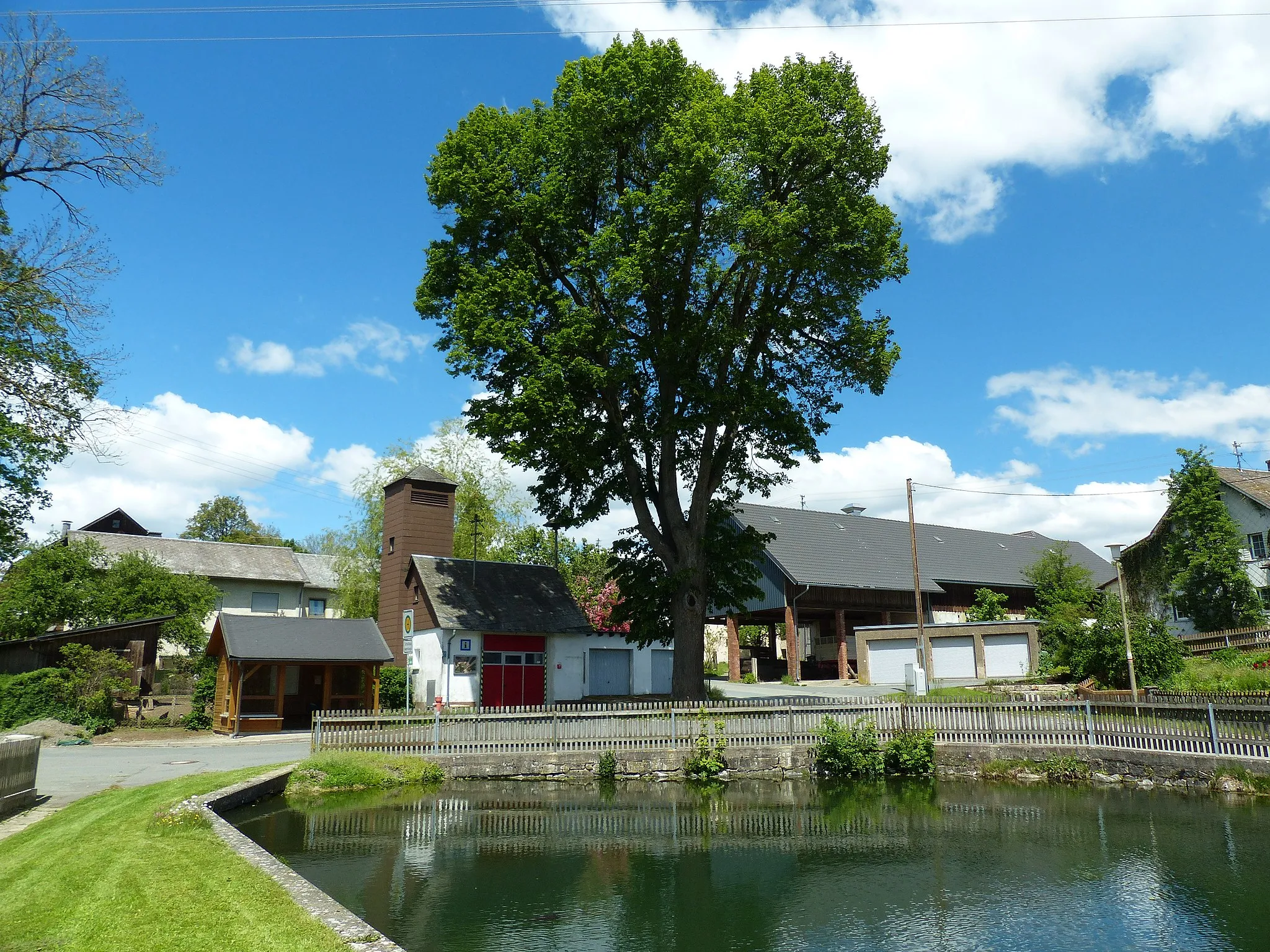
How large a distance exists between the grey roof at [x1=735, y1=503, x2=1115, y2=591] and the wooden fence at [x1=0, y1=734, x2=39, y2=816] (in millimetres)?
28676

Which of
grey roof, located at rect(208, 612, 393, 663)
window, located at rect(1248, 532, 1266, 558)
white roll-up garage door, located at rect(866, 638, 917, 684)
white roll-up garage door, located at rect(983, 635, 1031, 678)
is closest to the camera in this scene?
grey roof, located at rect(208, 612, 393, 663)

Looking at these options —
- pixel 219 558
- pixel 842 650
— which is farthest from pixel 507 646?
pixel 219 558

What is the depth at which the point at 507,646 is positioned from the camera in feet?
110

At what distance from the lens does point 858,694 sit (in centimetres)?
3175

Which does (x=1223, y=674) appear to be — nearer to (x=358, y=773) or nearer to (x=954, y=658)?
(x=954, y=658)

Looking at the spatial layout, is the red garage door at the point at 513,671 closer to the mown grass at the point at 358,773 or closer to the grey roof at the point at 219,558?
the mown grass at the point at 358,773

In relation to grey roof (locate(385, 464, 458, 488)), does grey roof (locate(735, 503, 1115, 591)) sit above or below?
below

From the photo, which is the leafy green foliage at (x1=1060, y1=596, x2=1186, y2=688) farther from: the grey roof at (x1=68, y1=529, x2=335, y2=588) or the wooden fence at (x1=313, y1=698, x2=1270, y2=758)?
the grey roof at (x1=68, y1=529, x2=335, y2=588)

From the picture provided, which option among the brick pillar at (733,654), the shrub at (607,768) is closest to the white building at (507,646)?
the brick pillar at (733,654)

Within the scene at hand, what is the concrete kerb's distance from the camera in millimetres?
7176

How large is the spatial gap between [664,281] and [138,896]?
59.6 feet

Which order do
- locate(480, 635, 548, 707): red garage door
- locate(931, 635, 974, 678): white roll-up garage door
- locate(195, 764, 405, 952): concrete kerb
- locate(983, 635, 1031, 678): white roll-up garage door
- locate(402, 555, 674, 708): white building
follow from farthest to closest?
locate(931, 635, 974, 678): white roll-up garage door
locate(983, 635, 1031, 678): white roll-up garage door
locate(480, 635, 548, 707): red garage door
locate(402, 555, 674, 708): white building
locate(195, 764, 405, 952): concrete kerb

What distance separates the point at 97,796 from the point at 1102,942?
15.2m

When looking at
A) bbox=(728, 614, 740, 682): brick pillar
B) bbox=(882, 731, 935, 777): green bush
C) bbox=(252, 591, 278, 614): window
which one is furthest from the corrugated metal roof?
bbox=(252, 591, 278, 614): window
